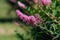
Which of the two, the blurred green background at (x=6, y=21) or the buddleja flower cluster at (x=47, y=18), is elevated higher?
the blurred green background at (x=6, y=21)

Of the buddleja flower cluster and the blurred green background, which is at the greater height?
the blurred green background

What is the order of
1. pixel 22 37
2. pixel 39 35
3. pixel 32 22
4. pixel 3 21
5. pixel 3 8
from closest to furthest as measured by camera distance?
pixel 32 22, pixel 39 35, pixel 22 37, pixel 3 21, pixel 3 8

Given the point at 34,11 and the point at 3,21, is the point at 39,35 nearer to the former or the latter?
the point at 34,11

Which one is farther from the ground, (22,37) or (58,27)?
(22,37)

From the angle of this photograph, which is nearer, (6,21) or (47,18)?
(47,18)

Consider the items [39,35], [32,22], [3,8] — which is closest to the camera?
[32,22]

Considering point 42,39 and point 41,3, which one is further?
point 42,39

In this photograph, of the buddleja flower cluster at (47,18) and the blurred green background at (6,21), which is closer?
the buddleja flower cluster at (47,18)

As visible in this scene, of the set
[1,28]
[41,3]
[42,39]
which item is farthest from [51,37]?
[1,28]

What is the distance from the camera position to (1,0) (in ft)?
40.6

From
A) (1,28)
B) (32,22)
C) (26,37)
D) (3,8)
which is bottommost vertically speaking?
(32,22)

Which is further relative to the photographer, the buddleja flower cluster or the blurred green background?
the blurred green background

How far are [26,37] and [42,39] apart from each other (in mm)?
460

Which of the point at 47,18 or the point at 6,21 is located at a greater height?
the point at 6,21
